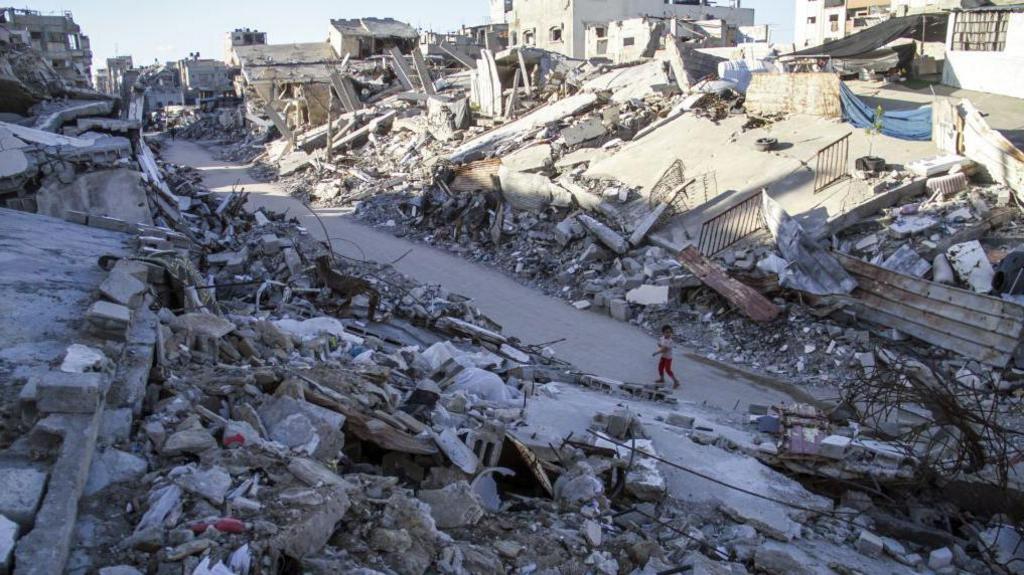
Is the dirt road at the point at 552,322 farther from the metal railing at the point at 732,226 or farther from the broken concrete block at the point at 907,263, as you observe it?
the broken concrete block at the point at 907,263

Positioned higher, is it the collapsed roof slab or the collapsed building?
the collapsed roof slab

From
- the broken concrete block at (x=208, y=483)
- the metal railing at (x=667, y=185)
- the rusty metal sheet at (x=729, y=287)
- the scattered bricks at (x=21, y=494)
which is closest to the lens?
the scattered bricks at (x=21, y=494)

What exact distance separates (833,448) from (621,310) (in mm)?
A: 5839

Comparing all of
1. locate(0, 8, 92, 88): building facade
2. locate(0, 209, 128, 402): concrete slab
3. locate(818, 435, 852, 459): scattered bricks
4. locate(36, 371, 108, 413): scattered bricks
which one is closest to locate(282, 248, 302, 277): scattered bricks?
locate(0, 209, 128, 402): concrete slab

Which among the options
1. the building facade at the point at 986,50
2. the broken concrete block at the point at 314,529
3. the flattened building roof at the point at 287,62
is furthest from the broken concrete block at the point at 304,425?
the flattened building roof at the point at 287,62

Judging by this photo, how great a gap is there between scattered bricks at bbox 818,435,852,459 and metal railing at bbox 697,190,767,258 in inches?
265

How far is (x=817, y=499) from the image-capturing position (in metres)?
5.66

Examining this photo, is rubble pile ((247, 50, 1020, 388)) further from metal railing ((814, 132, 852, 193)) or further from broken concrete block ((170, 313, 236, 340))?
broken concrete block ((170, 313, 236, 340))

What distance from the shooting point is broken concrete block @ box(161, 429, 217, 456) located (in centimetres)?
405

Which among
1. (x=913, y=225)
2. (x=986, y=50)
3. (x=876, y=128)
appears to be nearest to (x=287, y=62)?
(x=986, y=50)

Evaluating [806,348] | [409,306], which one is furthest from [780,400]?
[409,306]

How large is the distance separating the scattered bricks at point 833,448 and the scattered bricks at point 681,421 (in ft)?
3.90

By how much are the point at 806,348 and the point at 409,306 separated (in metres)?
5.21

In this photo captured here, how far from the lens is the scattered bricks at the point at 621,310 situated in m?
11.8
